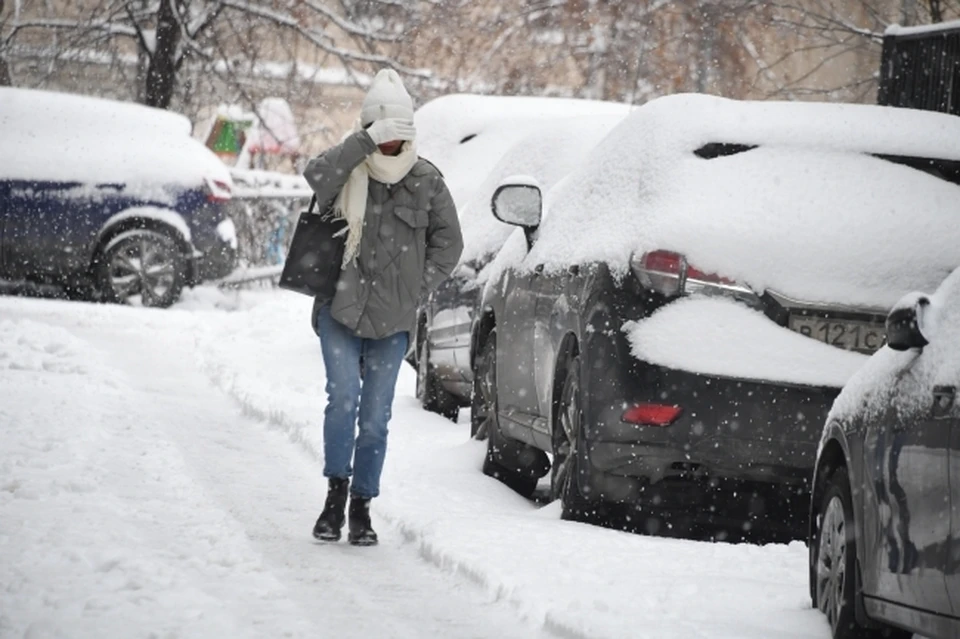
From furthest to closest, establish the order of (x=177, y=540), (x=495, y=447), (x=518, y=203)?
1. (x=495, y=447)
2. (x=518, y=203)
3. (x=177, y=540)

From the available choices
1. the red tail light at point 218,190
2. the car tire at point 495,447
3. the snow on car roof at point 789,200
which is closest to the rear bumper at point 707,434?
the snow on car roof at point 789,200

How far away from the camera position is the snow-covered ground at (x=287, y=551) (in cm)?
554

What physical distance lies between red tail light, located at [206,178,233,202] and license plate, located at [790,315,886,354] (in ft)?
44.0

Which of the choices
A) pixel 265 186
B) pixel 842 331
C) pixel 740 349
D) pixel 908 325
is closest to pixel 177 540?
pixel 740 349

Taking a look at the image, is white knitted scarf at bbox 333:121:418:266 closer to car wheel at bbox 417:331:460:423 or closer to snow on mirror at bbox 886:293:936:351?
snow on mirror at bbox 886:293:936:351

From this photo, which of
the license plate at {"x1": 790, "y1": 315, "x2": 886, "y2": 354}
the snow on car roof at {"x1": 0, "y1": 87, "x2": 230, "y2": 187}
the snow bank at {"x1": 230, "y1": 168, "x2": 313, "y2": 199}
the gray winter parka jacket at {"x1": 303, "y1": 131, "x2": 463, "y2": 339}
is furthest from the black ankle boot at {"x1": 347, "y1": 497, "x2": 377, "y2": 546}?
the snow bank at {"x1": 230, "y1": 168, "x2": 313, "y2": 199}

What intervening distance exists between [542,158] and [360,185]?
→ 14.5ft

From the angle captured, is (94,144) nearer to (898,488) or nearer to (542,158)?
(542,158)

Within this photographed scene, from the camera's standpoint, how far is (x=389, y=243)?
721cm

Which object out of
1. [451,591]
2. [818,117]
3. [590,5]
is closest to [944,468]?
[451,591]

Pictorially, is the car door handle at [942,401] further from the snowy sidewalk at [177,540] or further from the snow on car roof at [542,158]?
the snow on car roof at [542,158]

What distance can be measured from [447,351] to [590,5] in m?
19.9

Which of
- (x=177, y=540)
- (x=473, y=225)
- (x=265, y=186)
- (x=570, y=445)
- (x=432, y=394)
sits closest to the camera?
(x=177, y=540)

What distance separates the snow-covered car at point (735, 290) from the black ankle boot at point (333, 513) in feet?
3.14
